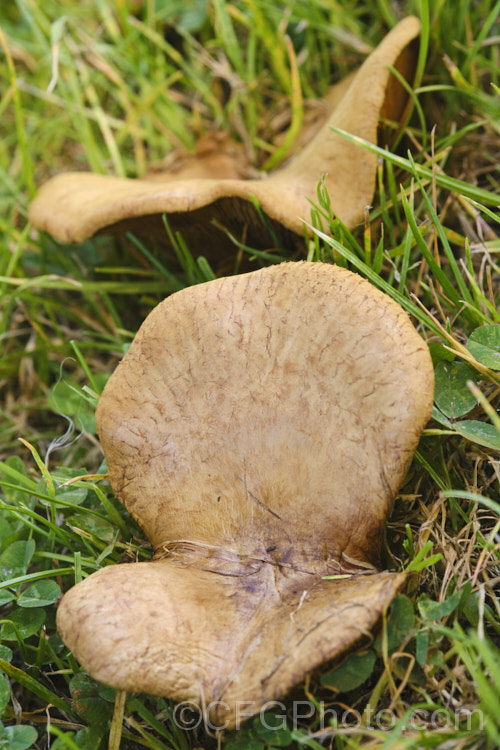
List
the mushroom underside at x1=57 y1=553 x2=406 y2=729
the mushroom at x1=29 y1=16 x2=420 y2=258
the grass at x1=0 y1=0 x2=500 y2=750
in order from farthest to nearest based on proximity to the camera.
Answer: the mushroom at x1=29 y1=16 x2=420 y2=258
the grass at x1=0 y1=0 x2=500 y2=750
the mushroom underside at x1=57 y1=553 x2=406 y2=729

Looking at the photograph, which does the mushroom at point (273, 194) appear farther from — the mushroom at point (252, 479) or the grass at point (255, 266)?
the mushroom at point (252, 479)

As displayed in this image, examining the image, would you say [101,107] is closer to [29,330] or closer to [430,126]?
[29,330]

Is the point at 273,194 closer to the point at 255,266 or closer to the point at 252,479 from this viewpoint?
the point at 255,266

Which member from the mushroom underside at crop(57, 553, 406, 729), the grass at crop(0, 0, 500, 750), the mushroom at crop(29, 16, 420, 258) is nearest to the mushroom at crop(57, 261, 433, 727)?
the mushroom underside at crop(57, 553, 406, 729)

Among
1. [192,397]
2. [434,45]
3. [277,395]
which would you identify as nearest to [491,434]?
[277,395]

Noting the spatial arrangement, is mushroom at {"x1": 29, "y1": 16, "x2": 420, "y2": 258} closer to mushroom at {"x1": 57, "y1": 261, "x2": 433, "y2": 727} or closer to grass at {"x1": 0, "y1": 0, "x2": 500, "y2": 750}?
grass at {"x1": 0, "y1": 0, "x2": 500, "y2": 750}

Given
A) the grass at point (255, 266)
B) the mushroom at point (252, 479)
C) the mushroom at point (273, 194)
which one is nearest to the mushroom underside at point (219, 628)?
the mushroom at point (252, 479)
